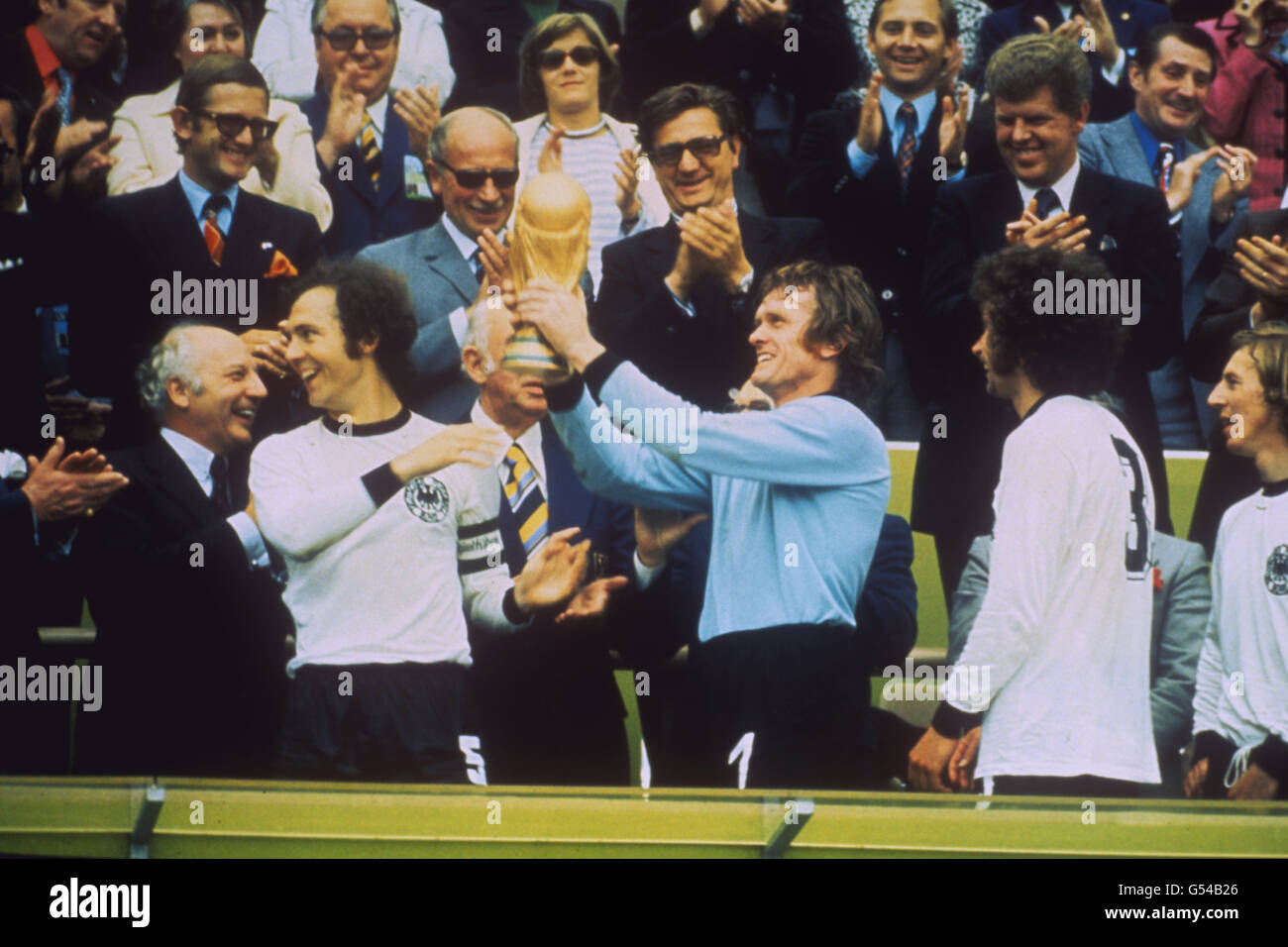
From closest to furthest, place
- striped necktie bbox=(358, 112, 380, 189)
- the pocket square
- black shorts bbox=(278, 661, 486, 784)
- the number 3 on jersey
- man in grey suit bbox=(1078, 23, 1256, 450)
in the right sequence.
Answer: black shorts bbox=(278, 661, 486, 784), the number 3 on jersey, the pocket square, striped necktie bbox=(358, 112, 380, 189), man in grey suit bbox=(1078, 23, 1256, 450)

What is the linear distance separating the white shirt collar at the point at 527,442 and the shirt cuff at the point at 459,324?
9.1 inches

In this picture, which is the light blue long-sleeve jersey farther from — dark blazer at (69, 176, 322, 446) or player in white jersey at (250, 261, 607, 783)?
dark blazer at (69, 176, 322, 446)

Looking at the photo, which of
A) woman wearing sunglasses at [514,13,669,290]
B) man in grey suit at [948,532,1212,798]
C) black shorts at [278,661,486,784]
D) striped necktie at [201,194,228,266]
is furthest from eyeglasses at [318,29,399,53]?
man in grey suit at [948,532,1212,798]

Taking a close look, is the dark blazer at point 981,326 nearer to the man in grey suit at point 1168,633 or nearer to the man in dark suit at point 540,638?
the man in grey suit at point 1168,633

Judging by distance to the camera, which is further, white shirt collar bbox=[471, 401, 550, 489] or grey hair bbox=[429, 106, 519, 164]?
grey hair bbox=[429, 106, 519, 164]

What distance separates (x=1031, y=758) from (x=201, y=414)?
295cm

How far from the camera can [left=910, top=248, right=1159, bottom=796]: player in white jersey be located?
5.25 m

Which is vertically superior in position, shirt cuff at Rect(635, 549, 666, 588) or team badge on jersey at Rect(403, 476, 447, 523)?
team badge on jersey at Rect(403, 476, 447, 523)

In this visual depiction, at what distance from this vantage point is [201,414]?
5.37m

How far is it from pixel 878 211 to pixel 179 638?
2.73 m

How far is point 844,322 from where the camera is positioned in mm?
5406

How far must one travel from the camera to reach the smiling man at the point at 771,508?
5227mm

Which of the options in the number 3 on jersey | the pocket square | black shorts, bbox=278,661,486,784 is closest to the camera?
black shorts, bbox=278,661,486,784

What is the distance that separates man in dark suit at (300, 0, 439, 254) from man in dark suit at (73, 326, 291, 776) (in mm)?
633
